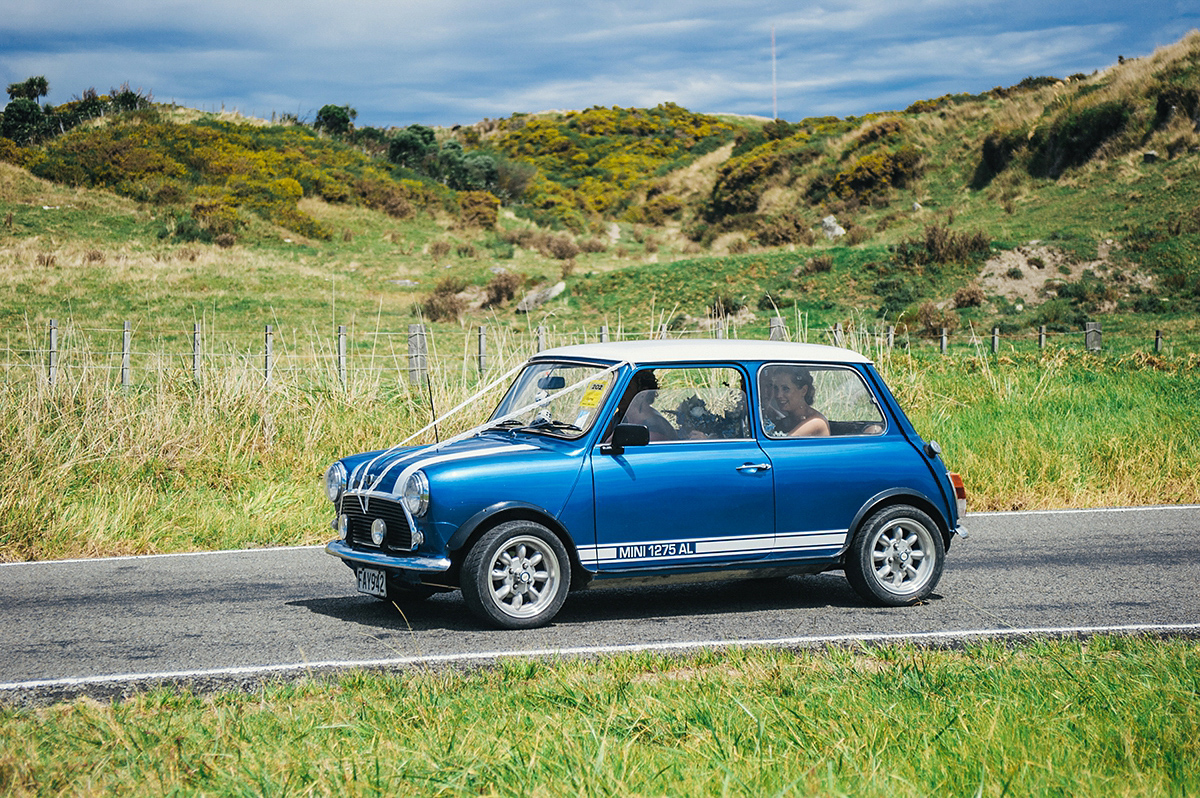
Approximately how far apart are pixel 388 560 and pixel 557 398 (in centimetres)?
153

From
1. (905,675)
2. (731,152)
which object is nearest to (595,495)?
(905,675)

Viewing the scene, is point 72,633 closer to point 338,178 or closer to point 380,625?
point 380,625

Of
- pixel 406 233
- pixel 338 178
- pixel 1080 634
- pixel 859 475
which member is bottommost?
pixel 1080 634

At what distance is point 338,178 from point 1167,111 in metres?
42.1

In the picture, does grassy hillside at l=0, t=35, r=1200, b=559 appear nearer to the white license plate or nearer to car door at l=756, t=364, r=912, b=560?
the white license plate

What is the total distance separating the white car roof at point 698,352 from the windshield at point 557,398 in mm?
113

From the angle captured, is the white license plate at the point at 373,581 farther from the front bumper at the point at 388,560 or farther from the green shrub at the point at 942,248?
the green shrub at the point at 942,248

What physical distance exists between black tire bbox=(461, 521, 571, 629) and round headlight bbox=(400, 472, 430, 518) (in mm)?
369

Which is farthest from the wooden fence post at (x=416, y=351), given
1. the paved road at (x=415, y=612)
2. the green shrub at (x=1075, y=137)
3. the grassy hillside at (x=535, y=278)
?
the green shrub at (x=1075, y=137)

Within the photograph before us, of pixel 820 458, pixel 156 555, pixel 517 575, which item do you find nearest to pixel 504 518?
pixel 517 575

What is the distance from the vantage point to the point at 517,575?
260 inches

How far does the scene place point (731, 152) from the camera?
284 feet

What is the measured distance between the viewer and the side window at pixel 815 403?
290 inches

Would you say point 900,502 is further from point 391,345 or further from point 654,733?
point 391,345
